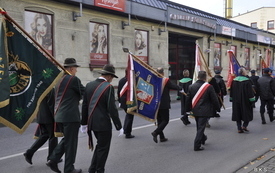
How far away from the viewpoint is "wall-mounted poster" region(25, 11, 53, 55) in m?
12.8

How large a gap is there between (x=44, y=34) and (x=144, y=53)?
23.2ft

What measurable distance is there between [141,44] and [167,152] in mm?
12793

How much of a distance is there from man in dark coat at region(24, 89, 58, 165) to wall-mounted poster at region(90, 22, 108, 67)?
10188 millimetres

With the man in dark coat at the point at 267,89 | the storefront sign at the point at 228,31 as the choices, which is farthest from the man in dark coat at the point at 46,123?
the storefront sign at the point at 228,31

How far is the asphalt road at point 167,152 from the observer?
202 inches

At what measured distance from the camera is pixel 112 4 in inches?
601

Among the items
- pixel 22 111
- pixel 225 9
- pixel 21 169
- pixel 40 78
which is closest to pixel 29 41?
pixel 40 78

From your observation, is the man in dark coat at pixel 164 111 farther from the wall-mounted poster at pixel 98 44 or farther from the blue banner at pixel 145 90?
the wall-mounted poster at pixel 98 44

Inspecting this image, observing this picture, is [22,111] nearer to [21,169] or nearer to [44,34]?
[21,169]

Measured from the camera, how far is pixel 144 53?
1853 cm

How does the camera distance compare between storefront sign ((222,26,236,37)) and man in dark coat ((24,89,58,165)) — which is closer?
man in dark coat ((24,89,58,165))

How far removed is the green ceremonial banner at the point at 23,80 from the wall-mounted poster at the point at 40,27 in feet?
30.2

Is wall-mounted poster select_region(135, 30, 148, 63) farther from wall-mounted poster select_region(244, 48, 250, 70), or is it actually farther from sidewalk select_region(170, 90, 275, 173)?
wall-mounted poster select_region(244, 48, 250, 70)

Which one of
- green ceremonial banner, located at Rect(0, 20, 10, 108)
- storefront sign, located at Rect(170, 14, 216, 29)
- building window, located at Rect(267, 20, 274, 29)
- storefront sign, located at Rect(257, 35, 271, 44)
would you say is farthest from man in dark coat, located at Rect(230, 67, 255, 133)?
building window, located at Rect(267, 20, 274, 29)
